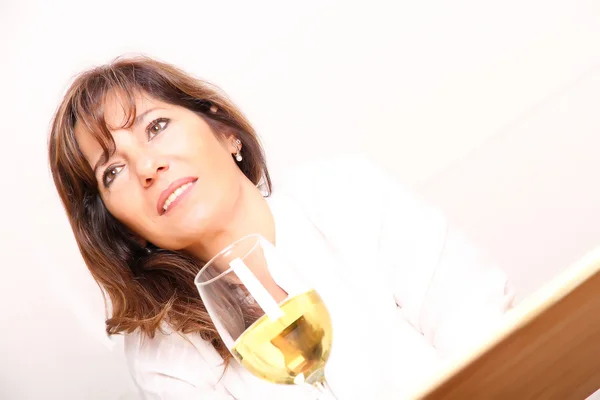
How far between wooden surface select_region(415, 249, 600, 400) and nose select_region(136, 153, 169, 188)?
55cm

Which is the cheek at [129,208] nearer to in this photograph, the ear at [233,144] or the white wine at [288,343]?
the ear at [233,144]

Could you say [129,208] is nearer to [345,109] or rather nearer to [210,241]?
[210,241]

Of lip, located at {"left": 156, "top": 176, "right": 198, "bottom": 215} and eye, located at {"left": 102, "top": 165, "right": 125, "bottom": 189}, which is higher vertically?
eye, located at {"left": 102, "top": 165, "right": 125, "bottom": 189}

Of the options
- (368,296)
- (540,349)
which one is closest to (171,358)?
(368,296)

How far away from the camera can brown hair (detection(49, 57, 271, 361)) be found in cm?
84

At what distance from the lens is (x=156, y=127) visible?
0.83 meters

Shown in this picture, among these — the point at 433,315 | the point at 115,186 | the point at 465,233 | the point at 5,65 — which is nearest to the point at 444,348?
the point at 433,315

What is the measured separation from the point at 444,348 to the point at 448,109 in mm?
328

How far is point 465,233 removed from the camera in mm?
906

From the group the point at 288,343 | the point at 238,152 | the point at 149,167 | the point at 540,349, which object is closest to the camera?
the point at 540,349

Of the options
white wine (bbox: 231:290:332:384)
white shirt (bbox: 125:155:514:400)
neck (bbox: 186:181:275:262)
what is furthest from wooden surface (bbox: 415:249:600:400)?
neck (bbox: 186:181:275:262)

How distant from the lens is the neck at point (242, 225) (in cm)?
84

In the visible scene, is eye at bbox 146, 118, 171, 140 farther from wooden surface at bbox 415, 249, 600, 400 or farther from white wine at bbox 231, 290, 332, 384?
wooden surface at bbox 415, 249, 600, 400

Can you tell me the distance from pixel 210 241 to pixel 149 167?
0.12 m
